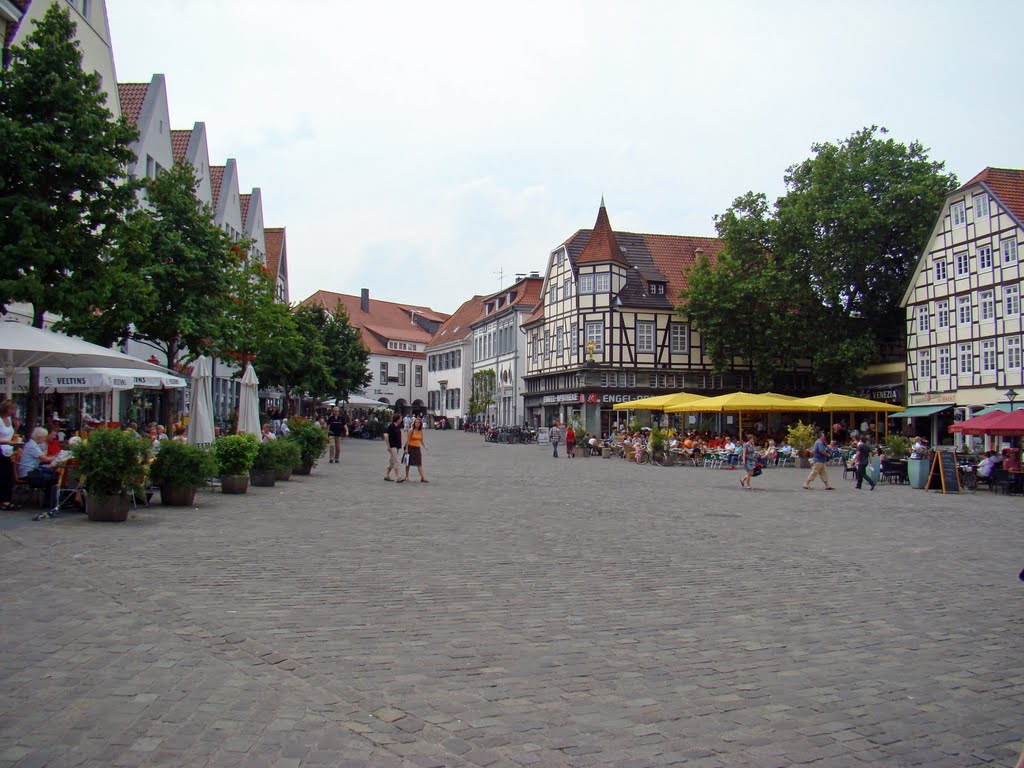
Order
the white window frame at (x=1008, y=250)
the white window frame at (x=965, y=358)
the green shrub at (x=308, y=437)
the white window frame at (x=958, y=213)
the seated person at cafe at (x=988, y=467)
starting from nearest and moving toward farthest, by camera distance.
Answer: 1. the green shrub at (x=308, y=437)
2. the seated person at cafe at (x=988, y=467)
3. the white window frame at (x=1008, y=250)
4. the white window frame at (x=965, y=358)
5. the white window frame at (x=958, y=213)

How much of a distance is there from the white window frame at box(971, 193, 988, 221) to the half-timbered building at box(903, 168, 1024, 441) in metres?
0.04

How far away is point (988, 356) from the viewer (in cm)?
4069

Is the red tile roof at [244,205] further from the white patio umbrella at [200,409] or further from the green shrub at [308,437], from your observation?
the white patio umbrella at [200,409]

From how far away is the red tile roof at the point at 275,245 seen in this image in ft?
197

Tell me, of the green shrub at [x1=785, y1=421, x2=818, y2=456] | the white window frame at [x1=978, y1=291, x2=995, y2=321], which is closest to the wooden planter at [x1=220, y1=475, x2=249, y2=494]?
the green shrub at [x1=785, y1=421, x2=818, y2=456]

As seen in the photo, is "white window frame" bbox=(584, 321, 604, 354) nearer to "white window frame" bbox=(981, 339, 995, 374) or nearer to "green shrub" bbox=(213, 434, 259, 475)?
"white window frame" bbox=(981, 339, 995, 374)

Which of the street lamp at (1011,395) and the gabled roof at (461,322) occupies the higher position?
the gabled roof at (461,322)

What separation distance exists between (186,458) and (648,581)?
8508mm

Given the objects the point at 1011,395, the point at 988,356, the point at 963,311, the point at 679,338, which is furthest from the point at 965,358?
the point at 679,338

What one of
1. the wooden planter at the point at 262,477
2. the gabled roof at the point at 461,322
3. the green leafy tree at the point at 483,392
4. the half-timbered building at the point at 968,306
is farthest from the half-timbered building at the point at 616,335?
the wooden planter at the point at 262,477

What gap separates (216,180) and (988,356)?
38.8 metres

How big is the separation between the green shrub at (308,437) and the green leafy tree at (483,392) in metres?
49.8

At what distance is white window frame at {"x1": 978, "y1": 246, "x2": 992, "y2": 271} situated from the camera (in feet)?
133

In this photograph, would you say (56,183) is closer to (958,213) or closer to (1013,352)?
(1013,352)
